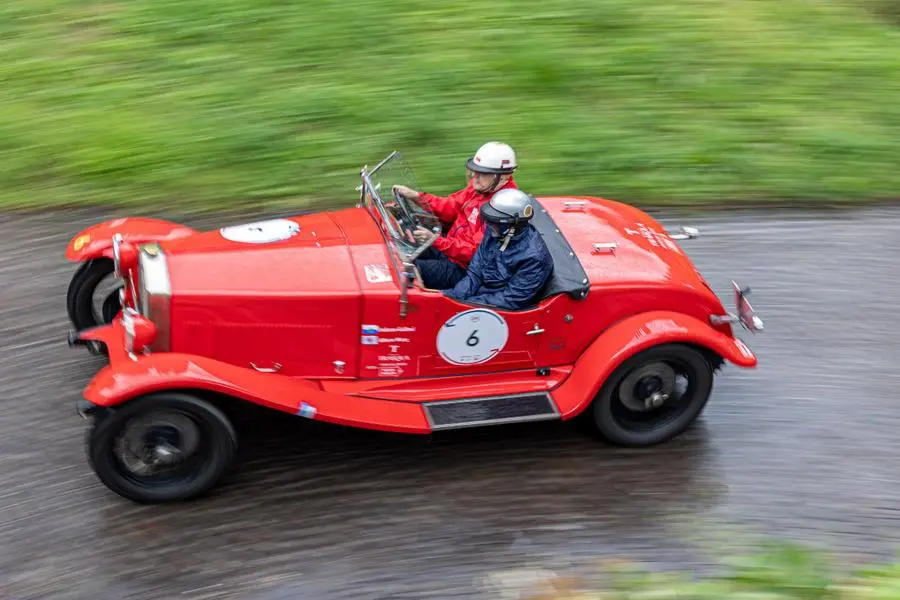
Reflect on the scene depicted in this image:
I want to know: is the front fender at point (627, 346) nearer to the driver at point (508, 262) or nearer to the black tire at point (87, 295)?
the driver at point (508, 262)

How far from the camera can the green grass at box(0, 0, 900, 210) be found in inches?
375

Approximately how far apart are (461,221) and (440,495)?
6.32ft

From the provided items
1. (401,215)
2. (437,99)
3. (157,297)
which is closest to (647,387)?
(401,215)

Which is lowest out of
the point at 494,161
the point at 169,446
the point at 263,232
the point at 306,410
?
the point at 169,446

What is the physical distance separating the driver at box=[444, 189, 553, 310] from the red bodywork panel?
13 centimetres

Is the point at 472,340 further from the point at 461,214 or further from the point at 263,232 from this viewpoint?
the point at 263,232

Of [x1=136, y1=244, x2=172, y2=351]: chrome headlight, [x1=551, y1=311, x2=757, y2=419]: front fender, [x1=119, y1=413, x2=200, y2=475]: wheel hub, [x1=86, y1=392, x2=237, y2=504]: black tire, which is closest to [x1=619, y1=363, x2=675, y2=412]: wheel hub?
[x1=551, y1=311, x2=757, y2=419]: front fender

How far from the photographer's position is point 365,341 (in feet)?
18.7

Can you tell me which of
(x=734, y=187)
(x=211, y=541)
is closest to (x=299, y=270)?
(x=211, y=541)

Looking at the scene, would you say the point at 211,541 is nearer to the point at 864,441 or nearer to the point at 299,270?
the point at 299,270

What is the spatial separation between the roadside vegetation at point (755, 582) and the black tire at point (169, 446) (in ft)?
6.17

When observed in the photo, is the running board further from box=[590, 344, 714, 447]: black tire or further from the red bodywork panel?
box=[590, 344, 714, 447]: black tire

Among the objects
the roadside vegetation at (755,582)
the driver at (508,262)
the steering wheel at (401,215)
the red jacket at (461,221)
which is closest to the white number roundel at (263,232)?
the steering wheel at (401,215)

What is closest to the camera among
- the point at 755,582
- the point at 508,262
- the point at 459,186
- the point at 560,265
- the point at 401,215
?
the point at 755,582
